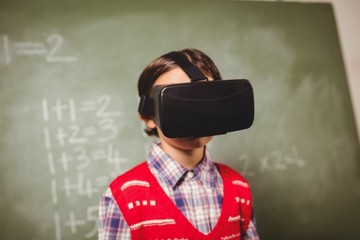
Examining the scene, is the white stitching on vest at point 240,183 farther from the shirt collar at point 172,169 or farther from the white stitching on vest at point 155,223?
the white stitching on vest at point 155,223

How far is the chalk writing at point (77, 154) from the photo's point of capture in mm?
884

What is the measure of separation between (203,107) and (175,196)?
23 cm

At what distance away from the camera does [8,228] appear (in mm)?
835

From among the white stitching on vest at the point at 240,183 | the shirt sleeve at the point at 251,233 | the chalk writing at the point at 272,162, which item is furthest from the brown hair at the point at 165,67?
the chalk writing at the point at 272,162

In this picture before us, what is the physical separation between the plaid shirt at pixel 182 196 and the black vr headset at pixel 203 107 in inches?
5.6

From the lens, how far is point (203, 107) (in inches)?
19.6

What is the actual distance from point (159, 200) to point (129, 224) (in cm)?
8

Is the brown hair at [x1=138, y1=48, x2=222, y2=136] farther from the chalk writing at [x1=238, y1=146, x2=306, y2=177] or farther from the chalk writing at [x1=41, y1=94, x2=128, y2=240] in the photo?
the chalk writing at [x1=238, y1=146, x2=306, y2=177]

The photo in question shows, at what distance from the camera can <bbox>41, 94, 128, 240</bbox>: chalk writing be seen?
884 millimetres

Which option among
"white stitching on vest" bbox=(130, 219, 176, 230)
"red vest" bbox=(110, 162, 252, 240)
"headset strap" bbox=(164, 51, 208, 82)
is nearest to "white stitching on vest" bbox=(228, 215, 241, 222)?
"red vest" bbox=(110, 162, 252, 240)

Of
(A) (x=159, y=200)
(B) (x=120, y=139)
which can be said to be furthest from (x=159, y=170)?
(B) (x=120, y=139)

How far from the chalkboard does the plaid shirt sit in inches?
13.9

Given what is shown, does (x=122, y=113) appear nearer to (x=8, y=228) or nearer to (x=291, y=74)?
(x=8, y=228)

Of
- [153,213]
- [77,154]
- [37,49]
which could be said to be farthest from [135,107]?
[153,213]
